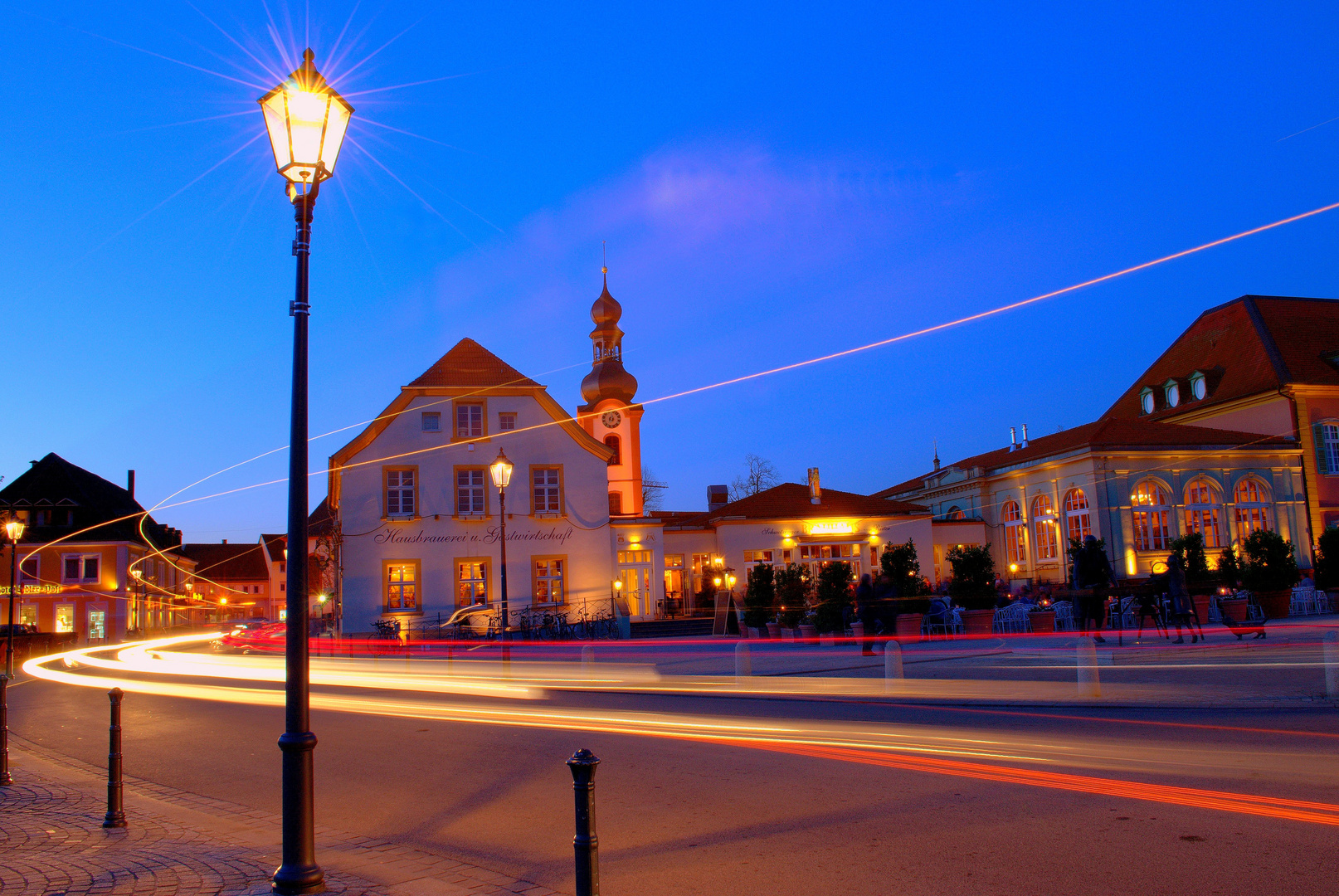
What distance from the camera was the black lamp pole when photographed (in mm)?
5004

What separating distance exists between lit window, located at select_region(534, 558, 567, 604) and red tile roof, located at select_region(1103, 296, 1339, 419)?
29699mm

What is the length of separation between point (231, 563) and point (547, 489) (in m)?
75.7

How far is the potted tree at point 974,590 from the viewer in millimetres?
24297

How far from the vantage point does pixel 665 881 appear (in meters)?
5.34

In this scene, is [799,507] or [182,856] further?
[799,507]

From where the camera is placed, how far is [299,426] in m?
5.48

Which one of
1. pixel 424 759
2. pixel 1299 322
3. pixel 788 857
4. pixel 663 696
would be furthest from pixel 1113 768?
pixel 1299 322

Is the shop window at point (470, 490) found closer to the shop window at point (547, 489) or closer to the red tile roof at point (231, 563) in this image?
the shop window at point (547, 489)

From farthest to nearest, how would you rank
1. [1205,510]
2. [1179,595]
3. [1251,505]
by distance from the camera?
[1251,505]
[1205,510]
[1179,595]

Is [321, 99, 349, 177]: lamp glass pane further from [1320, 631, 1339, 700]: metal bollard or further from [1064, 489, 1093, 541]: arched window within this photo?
[1064, 489, 1093, 541]: arched window

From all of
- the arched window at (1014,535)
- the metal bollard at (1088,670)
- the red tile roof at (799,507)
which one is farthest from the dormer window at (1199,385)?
the metal bollard at (1088,670)

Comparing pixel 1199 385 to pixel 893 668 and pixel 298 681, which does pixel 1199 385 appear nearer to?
pixel 893 668

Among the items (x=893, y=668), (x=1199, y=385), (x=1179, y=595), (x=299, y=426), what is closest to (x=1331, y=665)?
(x=893, y=668)

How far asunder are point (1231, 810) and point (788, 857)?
9.81 ft
